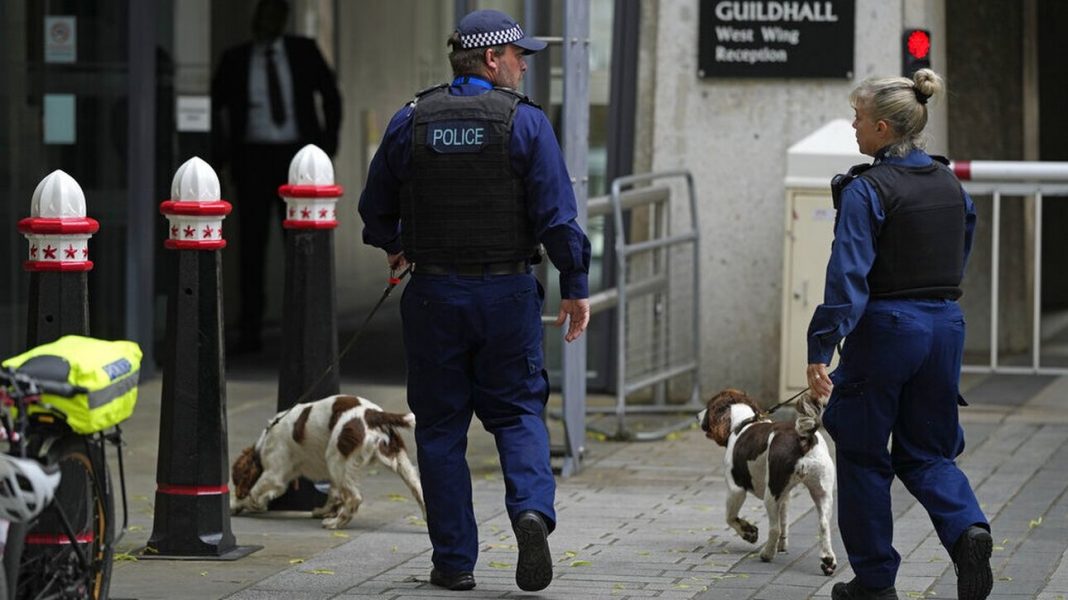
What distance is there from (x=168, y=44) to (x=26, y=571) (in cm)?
709

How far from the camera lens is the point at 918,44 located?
34.1ft

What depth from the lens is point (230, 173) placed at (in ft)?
43.9

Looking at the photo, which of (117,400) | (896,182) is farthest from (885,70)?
(117,400)

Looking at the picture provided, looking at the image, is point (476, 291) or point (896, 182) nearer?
point (896, 182)

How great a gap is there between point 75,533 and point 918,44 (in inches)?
241

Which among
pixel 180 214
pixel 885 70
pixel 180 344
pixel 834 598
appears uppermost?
pixel 885 70

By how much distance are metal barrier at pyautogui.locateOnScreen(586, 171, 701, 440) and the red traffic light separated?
134 cm

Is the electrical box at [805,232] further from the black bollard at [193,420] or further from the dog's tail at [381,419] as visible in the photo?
the black bollard at [193,420]

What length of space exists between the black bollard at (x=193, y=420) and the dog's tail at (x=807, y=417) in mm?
2006

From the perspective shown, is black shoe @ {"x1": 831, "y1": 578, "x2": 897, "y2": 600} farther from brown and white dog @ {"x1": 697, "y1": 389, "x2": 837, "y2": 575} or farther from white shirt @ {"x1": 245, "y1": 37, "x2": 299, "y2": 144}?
white shirt @ {"x1": 245, "y1": 37, "x2": 299, "y2": 144}

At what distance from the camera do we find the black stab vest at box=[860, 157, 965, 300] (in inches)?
236

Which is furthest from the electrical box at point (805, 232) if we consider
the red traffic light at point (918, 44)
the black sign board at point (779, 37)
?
the black sign board at point (779, 37)

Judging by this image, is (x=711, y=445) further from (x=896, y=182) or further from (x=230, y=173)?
(x=230, y=173)

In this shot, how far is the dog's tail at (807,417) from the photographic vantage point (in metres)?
6.66
